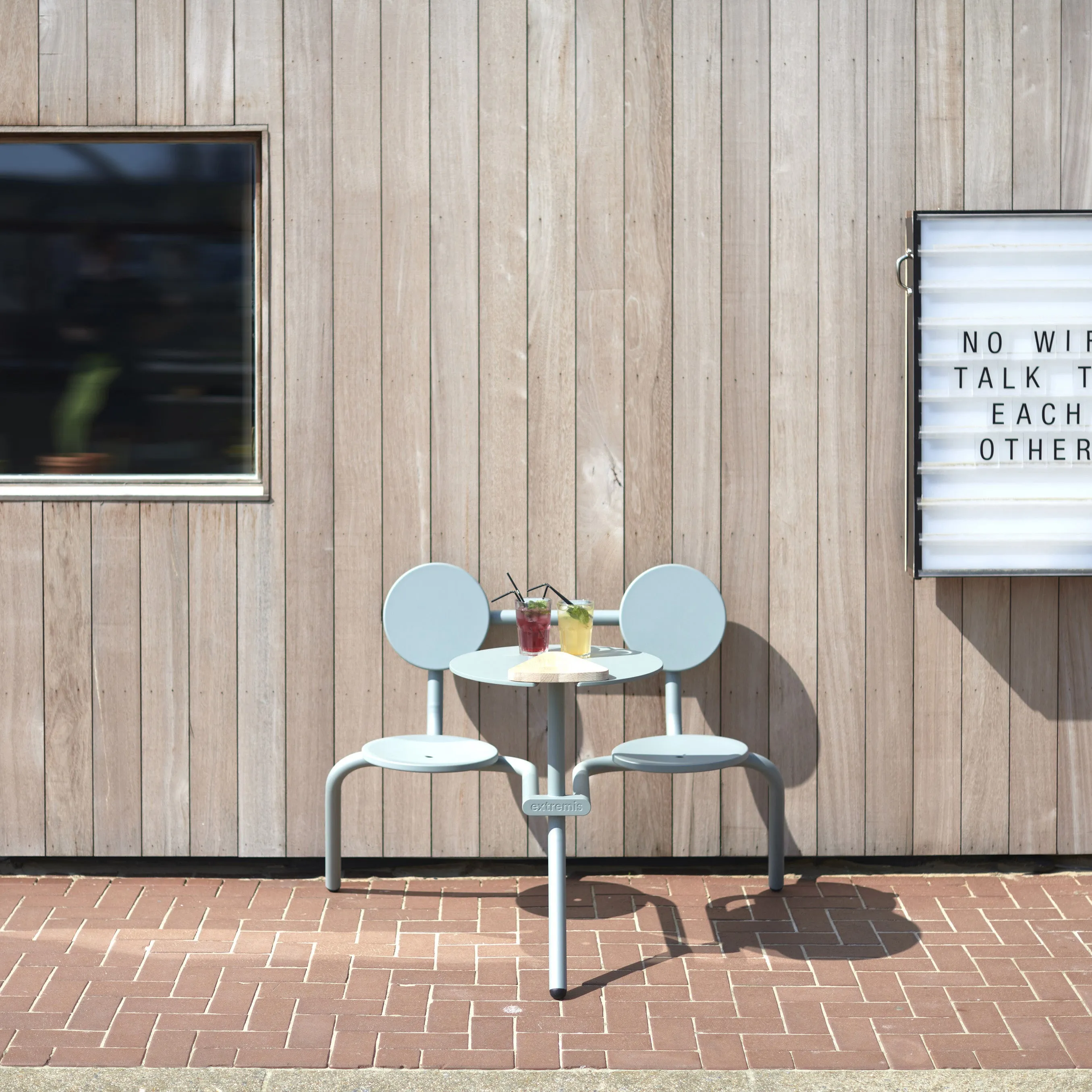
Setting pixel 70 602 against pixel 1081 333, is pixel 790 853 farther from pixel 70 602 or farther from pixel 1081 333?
pixel 70 602

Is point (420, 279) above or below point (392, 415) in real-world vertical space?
above

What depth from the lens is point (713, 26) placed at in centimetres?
422

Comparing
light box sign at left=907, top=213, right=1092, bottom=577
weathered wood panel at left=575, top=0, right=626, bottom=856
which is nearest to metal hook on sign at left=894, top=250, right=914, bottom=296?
light box sign at left=907, top=213, right=1092, bottom=577

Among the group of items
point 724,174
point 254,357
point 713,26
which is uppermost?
point 713,26

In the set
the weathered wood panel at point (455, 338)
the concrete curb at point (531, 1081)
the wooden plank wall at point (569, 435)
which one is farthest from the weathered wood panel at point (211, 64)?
the concrete curb at point (531, 1081)

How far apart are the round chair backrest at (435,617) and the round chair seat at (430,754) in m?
0.28

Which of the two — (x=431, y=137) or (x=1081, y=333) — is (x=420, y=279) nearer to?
(x=431, y=137)

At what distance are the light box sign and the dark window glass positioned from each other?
91.5 inches

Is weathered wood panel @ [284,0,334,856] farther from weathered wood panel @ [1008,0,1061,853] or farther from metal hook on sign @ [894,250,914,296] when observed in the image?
weathered wood panel @ [1008,0,1061,853]

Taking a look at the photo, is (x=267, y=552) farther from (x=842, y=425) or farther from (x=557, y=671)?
(x=842, y=425)

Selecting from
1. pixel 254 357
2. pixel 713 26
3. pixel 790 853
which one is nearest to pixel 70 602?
pixel 254 357

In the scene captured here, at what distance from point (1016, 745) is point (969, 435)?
110 cm

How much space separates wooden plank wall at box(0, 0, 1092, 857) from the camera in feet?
13.9

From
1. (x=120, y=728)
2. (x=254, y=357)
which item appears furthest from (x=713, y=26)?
(x=120, y=728)
